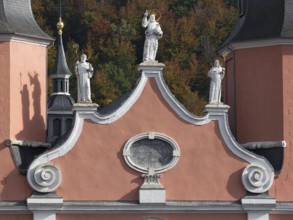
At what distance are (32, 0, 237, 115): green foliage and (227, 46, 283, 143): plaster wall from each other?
3995 cm

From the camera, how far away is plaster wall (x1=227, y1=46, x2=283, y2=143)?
3994cm

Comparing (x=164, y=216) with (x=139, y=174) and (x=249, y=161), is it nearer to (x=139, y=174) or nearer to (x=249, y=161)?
(x=139, y=174)

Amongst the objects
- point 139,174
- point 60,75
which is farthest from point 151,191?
point 60,75

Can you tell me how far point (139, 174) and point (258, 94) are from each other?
395 cm

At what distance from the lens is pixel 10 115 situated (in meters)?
38.8

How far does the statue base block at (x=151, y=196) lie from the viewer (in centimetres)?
3859

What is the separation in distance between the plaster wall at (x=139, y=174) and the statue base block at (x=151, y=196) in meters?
0.17

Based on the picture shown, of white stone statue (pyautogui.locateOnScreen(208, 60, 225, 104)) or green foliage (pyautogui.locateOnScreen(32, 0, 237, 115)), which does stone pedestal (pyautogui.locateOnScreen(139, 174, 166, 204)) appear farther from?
green foliage (pyautogui.locateOnScreen(32, 0, 237, 115))

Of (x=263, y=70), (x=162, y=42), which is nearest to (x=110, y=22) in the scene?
(x=162, y=42)

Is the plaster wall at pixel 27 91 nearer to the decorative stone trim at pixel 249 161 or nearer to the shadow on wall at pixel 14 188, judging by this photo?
the shadow on wall at pixel 14 188

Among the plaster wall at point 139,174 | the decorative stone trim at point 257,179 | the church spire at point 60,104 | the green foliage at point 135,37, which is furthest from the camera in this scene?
the green foliage at point 135,37

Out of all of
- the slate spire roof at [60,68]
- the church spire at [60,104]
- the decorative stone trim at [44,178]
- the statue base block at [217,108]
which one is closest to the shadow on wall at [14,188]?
the decorative stone trim at [44,178]

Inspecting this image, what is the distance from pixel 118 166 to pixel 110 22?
55.2m

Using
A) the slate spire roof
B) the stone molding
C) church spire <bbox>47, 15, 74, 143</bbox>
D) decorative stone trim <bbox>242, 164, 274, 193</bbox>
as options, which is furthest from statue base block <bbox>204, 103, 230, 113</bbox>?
the slate spire roof
